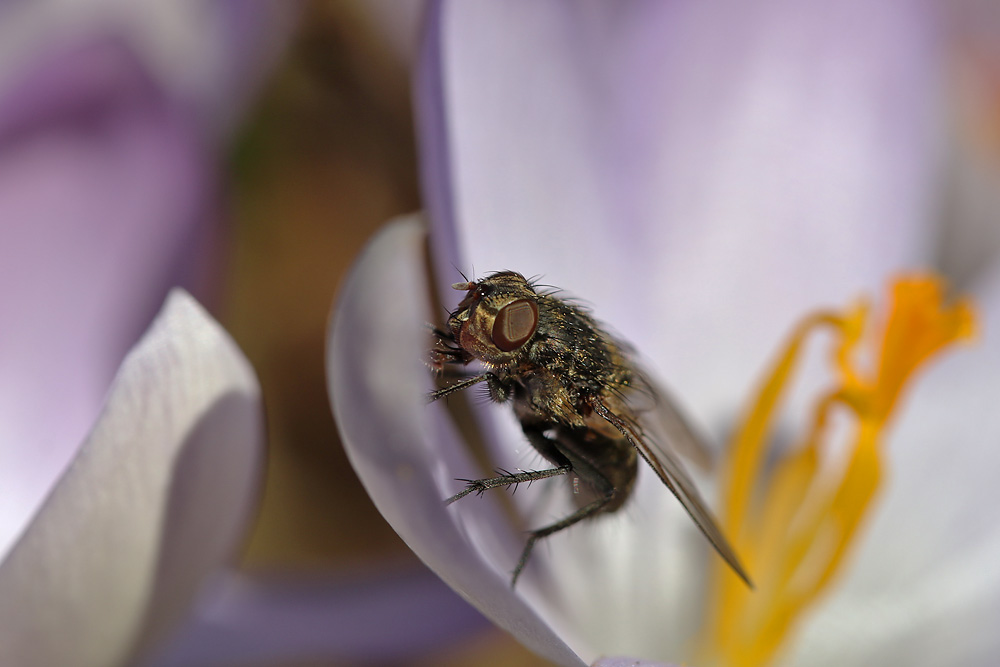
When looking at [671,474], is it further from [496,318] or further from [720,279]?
[720,279]

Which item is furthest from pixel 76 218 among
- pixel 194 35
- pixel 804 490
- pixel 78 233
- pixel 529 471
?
pixel 804 490

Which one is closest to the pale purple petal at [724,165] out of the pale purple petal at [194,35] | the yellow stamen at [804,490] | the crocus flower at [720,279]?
the crocus flower at [720,279]

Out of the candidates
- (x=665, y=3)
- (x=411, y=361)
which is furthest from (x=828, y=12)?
(x=411, y=361)

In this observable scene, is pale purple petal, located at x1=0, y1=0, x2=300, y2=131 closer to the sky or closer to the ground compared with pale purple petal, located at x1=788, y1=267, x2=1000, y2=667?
closer to the sky

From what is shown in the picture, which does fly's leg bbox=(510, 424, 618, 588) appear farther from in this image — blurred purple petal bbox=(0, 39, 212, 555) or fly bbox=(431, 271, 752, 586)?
blurred purple petal bbox=(0, 39, 212, 555)

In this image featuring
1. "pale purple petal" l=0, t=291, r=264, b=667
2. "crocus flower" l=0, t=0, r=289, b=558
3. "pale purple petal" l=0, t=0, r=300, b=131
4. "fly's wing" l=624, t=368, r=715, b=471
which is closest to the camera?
"pale purple petal" l=0, t=291, r=264, b=667

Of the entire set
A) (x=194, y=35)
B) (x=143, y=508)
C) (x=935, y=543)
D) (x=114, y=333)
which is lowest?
(x=935, y=543)

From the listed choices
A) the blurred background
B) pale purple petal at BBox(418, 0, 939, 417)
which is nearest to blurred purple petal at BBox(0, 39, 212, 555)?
the blurred background
